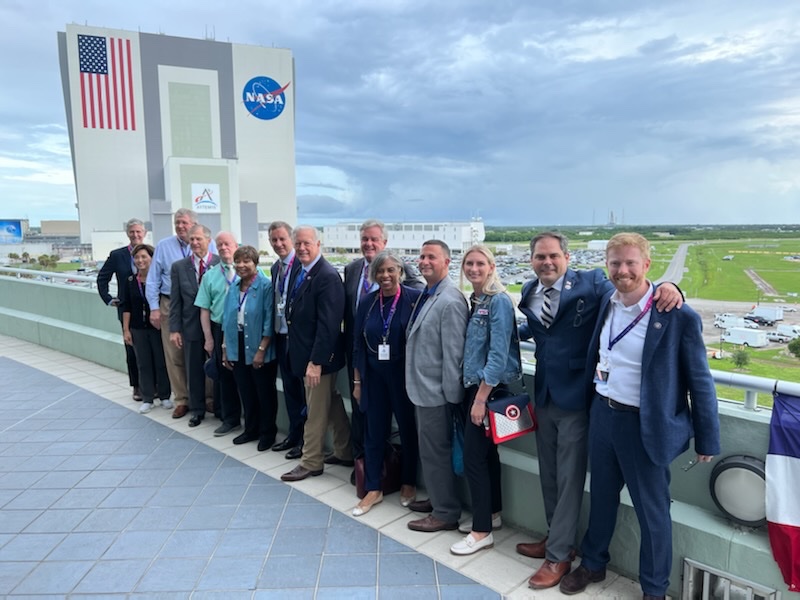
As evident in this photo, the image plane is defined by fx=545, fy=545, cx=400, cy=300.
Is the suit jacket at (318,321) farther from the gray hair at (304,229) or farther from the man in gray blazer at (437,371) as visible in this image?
the man in gray blazer at (437,371)

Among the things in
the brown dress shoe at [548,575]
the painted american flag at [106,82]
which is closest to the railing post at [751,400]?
the brown dress shoe at [548,575]

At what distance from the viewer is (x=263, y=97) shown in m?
53.4

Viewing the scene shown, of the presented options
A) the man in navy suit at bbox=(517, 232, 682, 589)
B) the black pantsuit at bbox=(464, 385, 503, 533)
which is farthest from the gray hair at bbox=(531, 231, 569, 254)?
the black pantsuit at bbox=(464, 385, 503, 533)

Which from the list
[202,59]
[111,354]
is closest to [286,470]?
[111,354]

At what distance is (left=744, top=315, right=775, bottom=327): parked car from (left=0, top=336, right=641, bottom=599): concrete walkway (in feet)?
4.94

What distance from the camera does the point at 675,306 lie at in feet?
7.80

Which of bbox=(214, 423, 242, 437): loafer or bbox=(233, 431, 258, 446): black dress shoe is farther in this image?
bbox=(214, 423, 242, 437): loafer

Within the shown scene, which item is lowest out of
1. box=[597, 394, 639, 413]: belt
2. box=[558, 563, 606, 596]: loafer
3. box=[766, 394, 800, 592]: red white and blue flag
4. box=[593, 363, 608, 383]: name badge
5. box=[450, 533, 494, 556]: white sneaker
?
box=[450, 533, 494, 556]: white sneaker

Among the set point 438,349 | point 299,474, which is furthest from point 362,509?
point 438,349

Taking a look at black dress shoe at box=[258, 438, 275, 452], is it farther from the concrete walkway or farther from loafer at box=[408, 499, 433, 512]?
loafer at box=[408, 499, 433, 512]

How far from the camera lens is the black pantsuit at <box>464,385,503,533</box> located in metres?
3.21

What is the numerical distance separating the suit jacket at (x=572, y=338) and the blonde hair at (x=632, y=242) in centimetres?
33

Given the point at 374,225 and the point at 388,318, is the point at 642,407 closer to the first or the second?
the point at 388,318

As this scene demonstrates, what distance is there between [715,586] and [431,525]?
5.11 feet
